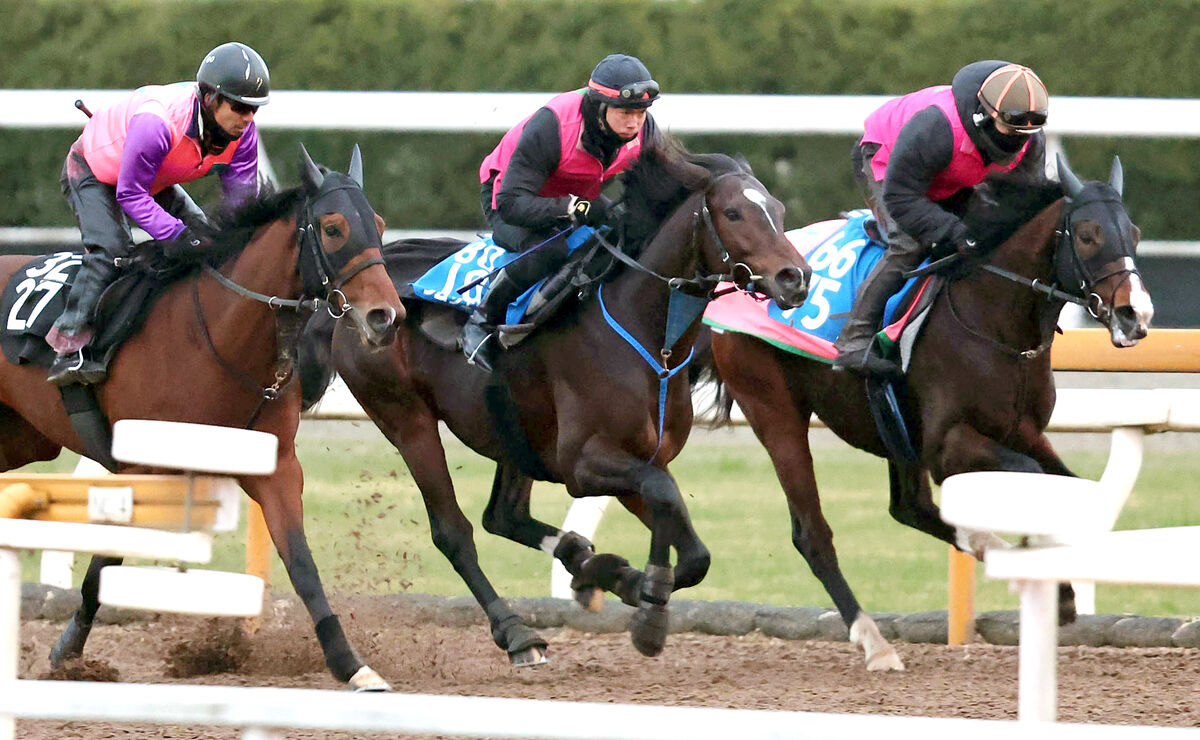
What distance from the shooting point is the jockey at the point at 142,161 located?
4688 millimetres

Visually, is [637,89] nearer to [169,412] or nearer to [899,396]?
[899,396]

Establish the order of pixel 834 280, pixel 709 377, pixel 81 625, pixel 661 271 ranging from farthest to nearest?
pixel 709 377, pixel 834 280, pixel 81 625, pixel 661 271

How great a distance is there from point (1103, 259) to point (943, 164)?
25.9 inches

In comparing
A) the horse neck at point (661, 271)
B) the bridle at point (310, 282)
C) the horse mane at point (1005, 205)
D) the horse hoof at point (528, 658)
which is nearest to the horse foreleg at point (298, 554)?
the bridle at point (310, 282)

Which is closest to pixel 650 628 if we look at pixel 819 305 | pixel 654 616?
pixel 654 616

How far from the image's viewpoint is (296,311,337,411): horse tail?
5.75m

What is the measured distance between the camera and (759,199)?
188 inches

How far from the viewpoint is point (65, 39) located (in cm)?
1212

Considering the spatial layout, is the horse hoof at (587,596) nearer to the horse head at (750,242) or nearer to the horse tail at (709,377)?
the horse tail at (709,377)

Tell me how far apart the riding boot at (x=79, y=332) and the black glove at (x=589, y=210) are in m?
1.29

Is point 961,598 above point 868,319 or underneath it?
underneath

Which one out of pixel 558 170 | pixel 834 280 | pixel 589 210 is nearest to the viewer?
pixel 589 210

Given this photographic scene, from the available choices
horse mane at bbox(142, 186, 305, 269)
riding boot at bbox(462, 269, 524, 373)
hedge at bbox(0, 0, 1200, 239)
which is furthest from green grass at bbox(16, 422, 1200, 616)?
hedge at bbox(0, 0, 1200, 239)

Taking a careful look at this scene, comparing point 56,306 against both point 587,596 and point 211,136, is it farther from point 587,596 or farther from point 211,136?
point 587,596
